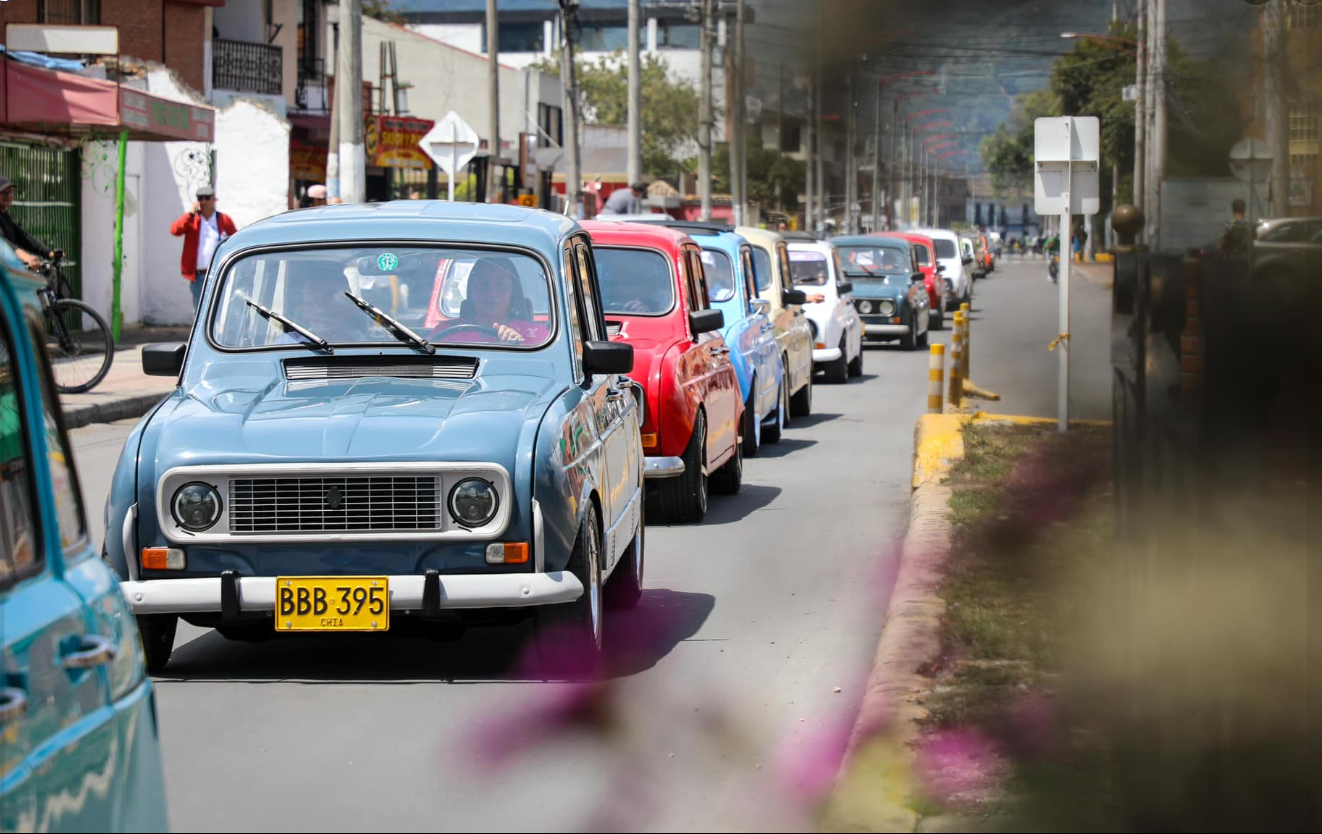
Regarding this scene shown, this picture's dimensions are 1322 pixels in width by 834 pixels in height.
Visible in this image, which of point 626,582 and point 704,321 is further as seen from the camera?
point 704,321

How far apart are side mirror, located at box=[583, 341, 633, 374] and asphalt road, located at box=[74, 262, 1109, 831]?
3.71 ft

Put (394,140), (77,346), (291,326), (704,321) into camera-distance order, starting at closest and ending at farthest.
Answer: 1. (291,326)
2. (704,321)
3. (77,346)
4. (394,140)

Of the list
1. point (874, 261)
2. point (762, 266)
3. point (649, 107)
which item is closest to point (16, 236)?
point (762, 266)

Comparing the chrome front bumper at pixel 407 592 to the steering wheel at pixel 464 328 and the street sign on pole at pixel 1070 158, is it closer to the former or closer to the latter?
→ the steering wheel at pixel 464 328

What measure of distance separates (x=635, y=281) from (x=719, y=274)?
9.57 ft

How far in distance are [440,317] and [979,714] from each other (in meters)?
3.03

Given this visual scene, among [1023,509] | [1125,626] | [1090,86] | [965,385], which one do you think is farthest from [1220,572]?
[965,385]

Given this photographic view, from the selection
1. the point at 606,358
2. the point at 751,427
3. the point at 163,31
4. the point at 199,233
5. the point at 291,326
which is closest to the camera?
the point at 291,326

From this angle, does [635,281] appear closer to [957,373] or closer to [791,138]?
[957,373]

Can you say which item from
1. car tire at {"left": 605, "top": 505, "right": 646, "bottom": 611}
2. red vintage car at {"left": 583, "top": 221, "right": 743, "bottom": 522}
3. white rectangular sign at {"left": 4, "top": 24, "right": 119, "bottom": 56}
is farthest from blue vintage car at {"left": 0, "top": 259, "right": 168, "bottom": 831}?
white rectangular sign at {"left": 4, "top": 24, "right": 119, "bottom": 56}

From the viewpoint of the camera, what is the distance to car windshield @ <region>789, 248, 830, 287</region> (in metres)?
22.2

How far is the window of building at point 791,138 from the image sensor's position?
3779 mm

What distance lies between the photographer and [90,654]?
3.18 meters

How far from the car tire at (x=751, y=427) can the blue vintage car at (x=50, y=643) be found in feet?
33.6
